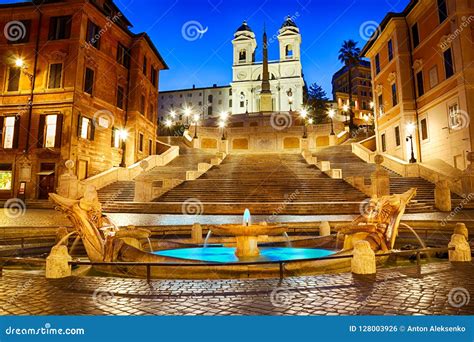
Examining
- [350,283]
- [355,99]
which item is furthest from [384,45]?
[355,99]

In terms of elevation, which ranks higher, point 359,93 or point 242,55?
point 242,55

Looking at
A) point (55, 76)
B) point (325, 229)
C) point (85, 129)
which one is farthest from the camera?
point (85, 129)

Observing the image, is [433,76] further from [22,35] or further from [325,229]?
[22,35]

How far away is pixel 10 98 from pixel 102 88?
721cm

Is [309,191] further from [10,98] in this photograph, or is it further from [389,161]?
[10,98]

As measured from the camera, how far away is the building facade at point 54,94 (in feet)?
81.1

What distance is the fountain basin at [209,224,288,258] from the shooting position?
24.0 feet

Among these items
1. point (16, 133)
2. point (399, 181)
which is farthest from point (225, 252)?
point (16, 133)

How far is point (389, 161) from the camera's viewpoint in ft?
85.5

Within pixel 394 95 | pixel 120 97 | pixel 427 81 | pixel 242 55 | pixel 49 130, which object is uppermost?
pixel 242 55

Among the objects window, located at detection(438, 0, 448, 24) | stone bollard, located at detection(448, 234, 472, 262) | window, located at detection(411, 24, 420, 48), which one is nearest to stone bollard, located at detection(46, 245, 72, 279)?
stone bollard, located at detection(448, 234, 472, 262)

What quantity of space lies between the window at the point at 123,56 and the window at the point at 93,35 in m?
3.13

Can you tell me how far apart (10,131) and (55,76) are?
5.78 meters

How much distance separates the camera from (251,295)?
4414mm
